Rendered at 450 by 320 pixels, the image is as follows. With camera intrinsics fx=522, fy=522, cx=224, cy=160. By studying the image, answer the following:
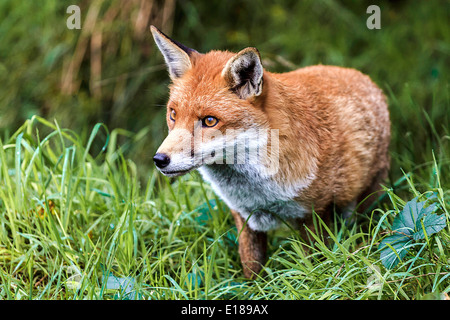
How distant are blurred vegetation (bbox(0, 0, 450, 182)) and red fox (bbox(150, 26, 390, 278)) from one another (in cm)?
253

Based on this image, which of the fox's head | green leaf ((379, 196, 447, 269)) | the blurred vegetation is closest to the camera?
green leaf ((379, 196, 447, 269))

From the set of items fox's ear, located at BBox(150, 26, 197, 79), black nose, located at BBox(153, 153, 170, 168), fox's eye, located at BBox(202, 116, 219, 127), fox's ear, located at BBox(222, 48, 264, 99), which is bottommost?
black nose, located at BBox(153, 153, 170, 168)

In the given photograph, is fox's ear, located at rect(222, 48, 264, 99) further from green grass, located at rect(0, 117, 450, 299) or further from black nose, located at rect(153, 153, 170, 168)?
green grass, located at rect(0, 117, 450, 299)

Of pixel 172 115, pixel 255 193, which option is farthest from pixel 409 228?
pixel 172 115

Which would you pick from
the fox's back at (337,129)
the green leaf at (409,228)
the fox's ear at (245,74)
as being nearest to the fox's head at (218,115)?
the fox's ear at (245,74)

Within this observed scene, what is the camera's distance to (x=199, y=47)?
7.16 meters

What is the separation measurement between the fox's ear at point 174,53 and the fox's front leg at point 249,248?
115 centimetres

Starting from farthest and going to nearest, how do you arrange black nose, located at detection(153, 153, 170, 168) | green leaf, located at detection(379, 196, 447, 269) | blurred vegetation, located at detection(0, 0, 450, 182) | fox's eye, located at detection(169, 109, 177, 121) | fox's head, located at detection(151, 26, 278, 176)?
blurred vegetation, located at detection(0, 0, 450, 182), fox's eye, located at detection(169, 109, 177, 121), fox's head, located at detection(151, 26, 278, 176), black nose, located at detection(153, 153, 170, 168), green leaf, located at detection(379, 196, 447, 269)

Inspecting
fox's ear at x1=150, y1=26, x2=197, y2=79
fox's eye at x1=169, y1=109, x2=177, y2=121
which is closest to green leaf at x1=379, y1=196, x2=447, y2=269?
fox's eye at x1=169, y1=109, x2=177, y2=121

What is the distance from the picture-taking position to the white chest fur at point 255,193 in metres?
3.63

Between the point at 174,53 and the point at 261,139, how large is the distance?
3.01 ft

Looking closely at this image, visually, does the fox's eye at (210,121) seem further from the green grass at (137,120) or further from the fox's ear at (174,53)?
the green grass at (137,120)

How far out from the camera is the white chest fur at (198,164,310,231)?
11.9 feet

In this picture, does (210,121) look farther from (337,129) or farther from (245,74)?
(337,129)
